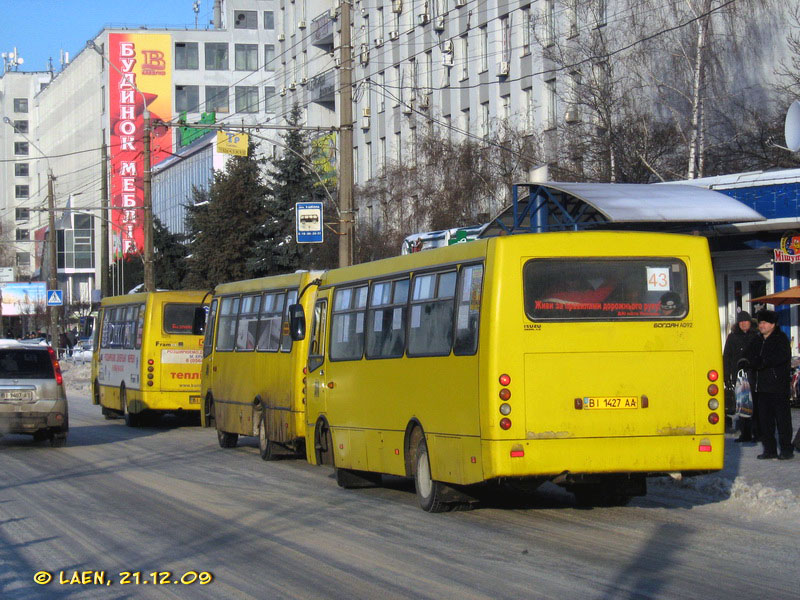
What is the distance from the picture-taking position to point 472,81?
158 feet

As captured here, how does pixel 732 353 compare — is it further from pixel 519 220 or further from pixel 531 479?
pixel 531 479

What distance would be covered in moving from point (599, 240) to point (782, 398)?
5368 mm

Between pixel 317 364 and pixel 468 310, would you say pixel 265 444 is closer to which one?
pixel 317 364

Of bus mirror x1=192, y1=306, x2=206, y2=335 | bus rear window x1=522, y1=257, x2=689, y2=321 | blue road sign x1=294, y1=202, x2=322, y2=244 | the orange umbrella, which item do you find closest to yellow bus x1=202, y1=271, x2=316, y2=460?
bus mirror x1=192, y1=306, x2=206, y2=335

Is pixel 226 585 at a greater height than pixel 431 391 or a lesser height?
lesser

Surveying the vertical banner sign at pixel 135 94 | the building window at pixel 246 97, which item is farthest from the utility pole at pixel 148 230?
the building window at pixel 246 97

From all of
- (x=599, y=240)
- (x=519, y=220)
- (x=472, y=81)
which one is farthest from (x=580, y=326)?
(x=472, y=81)

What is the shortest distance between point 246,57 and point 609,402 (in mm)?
106925

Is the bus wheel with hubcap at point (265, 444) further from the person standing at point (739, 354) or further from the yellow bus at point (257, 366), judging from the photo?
the person standing at point (739, 354)

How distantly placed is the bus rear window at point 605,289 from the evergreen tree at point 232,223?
4203cm

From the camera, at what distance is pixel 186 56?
11381cm

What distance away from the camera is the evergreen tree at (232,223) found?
5300 centimetres

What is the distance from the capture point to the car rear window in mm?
21062

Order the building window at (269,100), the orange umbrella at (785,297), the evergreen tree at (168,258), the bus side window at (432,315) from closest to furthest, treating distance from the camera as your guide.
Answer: the bus side window at (432,315), the orange umbrella at (785,297), the evergreen tree at (168,258), the building window at (269,100)
